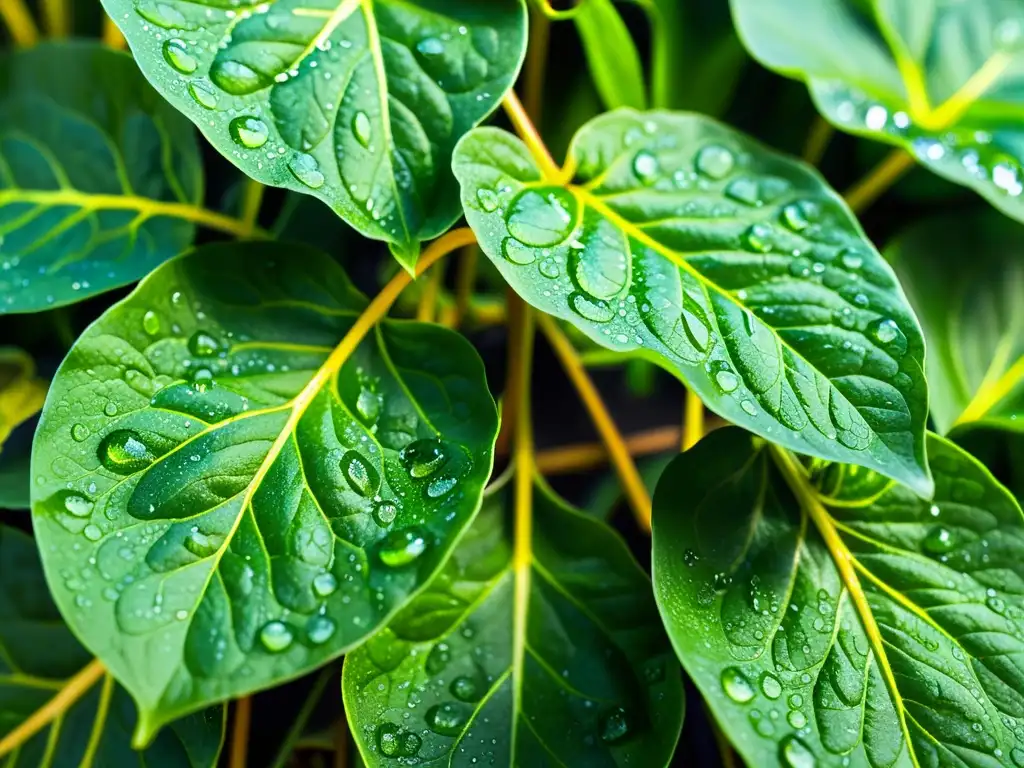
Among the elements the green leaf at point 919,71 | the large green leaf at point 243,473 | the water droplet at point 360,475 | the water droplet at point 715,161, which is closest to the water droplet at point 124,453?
the large green leaf at point 243,473

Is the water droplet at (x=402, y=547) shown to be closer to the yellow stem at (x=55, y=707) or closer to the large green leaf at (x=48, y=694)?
the large green leaf at (x=48, y=694)

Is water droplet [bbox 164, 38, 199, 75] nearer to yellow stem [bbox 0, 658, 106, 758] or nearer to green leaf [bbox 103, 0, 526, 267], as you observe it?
green leaf [bbox 103, 0, 526, 267]

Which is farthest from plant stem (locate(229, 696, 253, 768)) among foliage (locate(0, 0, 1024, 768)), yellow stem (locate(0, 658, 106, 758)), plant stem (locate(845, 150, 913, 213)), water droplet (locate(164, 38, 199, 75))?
plant stem (locate(845, 150, 913, 213))

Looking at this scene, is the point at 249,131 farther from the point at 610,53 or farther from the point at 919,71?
the point at 919,71

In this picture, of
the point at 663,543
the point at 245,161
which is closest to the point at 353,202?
the point at 245,161

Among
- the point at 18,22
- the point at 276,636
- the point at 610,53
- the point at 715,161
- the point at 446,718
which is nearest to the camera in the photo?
the point at 276,636

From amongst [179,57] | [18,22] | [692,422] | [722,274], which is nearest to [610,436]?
[692,422]
